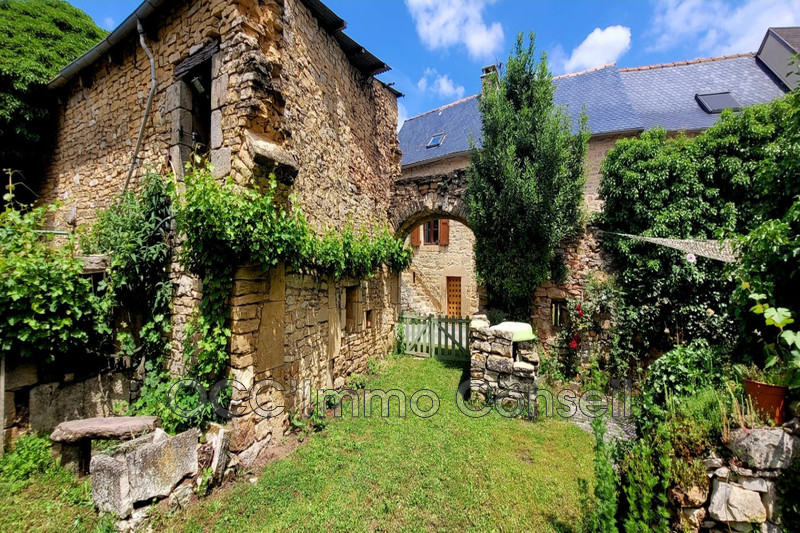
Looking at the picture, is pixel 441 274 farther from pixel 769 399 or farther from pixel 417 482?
pixel 769 399

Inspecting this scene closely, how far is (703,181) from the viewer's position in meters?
6.09

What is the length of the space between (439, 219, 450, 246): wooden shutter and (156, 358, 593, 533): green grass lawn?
10026 millimetres

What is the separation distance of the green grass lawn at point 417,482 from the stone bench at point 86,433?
953 millimetres

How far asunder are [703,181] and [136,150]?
9.99m

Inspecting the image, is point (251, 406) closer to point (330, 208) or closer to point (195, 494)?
point (195, 494)

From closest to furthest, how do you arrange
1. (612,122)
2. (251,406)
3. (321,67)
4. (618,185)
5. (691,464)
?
(691,464), (251,406), (321,67), (618,185), (612,122)

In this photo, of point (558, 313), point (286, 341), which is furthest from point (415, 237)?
point (286, 341)

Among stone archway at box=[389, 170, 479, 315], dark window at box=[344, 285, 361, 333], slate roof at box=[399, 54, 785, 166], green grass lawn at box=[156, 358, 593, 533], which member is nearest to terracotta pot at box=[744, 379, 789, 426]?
green grass lawn at box=[156, 358, 593, 533]

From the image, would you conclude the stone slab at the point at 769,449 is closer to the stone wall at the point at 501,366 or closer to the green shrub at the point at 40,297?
the stone wall at the point at 501,366

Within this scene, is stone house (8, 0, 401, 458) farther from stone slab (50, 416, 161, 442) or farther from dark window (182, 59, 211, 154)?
stone slab (50, 416, 161, 442)

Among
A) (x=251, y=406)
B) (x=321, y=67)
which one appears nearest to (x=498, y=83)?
(x=321, y=67)

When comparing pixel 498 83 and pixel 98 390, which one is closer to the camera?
pixel 98 390

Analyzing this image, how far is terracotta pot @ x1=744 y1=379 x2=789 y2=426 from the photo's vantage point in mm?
2246

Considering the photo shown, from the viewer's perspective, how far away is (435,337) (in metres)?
9.02
